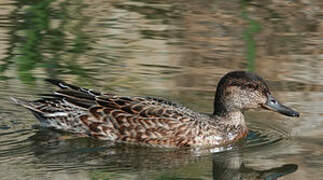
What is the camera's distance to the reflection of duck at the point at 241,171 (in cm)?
846

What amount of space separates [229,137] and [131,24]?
5.01 meters

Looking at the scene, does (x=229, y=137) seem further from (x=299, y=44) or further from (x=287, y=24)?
(x=287, y=24)

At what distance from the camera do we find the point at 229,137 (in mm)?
9812

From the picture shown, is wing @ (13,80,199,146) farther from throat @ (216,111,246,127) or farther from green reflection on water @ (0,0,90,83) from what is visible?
green reflection on water @ (0,0,90,83)

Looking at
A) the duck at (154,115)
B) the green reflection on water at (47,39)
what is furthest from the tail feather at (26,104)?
the green reflection on water at (47,39)

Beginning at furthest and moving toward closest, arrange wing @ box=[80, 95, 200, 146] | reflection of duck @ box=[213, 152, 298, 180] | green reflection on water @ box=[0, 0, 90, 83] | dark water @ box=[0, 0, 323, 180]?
green reflection on water @ box=[0, 0, 90, 83], wing @ box=[80, 95, 200, 146], dark water @ box=[0, 0, 323, 180], reflection of duck @ box=[213, 152, 298, 180]

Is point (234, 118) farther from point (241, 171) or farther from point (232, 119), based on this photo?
point (241, 171)

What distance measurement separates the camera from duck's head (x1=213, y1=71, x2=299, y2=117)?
974 centimetres

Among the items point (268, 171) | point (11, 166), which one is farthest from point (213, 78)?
point (11, 166)

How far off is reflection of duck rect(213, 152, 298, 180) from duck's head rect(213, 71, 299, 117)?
1.02 m

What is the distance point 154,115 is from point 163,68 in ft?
8.43

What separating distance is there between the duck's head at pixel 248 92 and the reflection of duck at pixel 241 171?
102 cm

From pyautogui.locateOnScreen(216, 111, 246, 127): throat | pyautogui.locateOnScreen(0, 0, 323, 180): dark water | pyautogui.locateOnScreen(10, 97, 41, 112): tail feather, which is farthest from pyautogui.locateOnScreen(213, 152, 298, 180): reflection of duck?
pyautogui.locateOnScreen(10, 97, 41, 112): tail feather

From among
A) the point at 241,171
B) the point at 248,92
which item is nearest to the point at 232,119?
the point at 248,92
